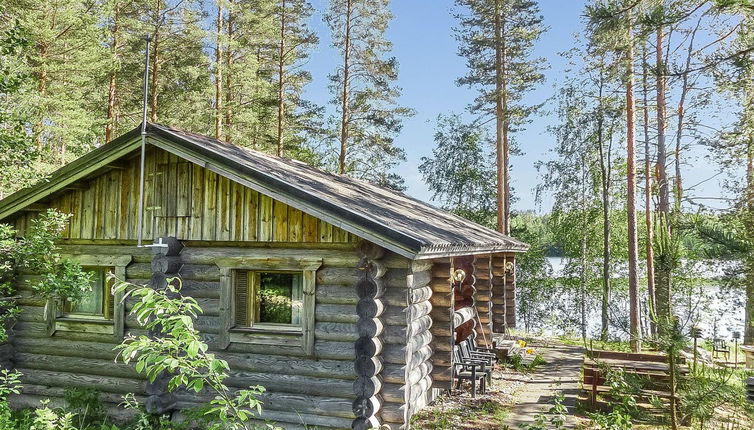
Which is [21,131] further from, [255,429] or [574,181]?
[574,181]

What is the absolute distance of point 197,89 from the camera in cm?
2119

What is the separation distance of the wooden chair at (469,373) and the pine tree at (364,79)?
13.9 meters

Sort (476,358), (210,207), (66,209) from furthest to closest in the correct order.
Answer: (476,358) → (66,209) → (210,207)

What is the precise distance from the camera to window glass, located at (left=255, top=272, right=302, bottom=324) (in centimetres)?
765

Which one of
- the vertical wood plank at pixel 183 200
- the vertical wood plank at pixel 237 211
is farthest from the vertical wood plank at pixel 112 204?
the vertical wood plank at pixel 237 211

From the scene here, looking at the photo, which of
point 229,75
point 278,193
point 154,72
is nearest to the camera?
point 278,193

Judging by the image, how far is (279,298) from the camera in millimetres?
7785

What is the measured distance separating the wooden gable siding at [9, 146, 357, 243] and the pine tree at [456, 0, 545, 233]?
13778 millimetres

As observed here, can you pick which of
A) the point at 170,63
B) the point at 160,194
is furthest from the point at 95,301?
the point at 170,63

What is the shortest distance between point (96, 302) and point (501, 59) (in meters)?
17.6

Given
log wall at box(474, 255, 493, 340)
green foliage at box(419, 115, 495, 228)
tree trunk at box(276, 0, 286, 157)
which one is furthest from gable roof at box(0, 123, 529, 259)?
green foliage at box(419, 115, 495, 228)

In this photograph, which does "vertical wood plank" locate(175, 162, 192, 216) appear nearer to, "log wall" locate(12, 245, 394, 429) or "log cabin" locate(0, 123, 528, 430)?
"log cabin" locate(0, 123, 528, 430)

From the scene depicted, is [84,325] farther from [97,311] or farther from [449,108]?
[449,108]

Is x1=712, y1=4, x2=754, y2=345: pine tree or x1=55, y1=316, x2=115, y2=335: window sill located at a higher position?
x1=712, y1=4, x2=754, y2=345: pine tree
